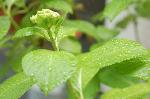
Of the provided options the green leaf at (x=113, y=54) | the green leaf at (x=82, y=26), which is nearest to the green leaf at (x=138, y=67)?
the green leaf at (x=113, y=54)

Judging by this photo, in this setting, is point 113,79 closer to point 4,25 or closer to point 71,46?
point 71,46

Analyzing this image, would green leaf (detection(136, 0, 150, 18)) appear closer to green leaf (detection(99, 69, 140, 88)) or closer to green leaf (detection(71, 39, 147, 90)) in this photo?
Result: green leaf (detection(99, 69, 140, 88))

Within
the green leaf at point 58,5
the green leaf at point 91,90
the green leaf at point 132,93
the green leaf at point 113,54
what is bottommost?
the green leaf at point 91,90

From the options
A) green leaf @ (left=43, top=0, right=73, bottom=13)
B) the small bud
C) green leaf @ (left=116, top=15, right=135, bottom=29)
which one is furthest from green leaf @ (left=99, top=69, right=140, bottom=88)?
green leaf @ (left=116, top=15, right=135, bottom=29)

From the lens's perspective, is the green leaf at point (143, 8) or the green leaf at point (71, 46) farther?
the green leaf at point (143, 8)

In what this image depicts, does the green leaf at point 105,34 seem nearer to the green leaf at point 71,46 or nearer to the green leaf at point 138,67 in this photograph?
the green leaf at point 71,46

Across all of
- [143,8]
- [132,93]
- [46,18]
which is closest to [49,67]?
[46,18]
